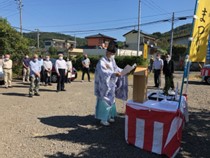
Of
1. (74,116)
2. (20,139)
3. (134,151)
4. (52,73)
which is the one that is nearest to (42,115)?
(74,116)

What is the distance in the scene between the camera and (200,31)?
12.2ft

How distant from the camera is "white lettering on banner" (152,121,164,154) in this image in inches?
160

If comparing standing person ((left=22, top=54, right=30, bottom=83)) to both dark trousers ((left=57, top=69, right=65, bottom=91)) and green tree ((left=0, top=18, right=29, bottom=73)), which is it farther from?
dark trousers ((left=57, top=69, right=65, bottom=91))

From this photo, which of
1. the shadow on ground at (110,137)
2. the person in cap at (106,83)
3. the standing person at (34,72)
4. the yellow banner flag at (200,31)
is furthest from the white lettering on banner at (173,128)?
the standing person at (34,72)

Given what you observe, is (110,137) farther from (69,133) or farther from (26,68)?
(26,68)

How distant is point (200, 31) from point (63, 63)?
292 inches

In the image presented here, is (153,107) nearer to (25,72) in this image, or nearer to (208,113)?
(208,113)

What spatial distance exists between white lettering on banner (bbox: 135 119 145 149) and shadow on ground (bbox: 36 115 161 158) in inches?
4.4

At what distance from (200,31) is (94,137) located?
2833 millimetres

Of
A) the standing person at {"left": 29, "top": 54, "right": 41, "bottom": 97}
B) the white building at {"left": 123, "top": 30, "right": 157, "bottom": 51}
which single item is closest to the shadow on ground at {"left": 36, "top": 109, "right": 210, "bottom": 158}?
the standing person at {"left": 29, "top": 54, "right": 41, "bottom": 97}

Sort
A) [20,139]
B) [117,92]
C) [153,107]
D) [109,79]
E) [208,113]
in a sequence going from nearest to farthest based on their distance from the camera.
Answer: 1. [153,107]
2. [20,139]
3. [109,79]
4. [117,92]
5. [208,113]

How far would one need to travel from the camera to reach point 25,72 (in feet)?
45.9

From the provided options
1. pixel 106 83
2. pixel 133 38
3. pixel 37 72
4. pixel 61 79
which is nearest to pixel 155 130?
pixel 106 83

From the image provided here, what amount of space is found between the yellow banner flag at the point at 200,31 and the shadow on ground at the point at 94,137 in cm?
183
